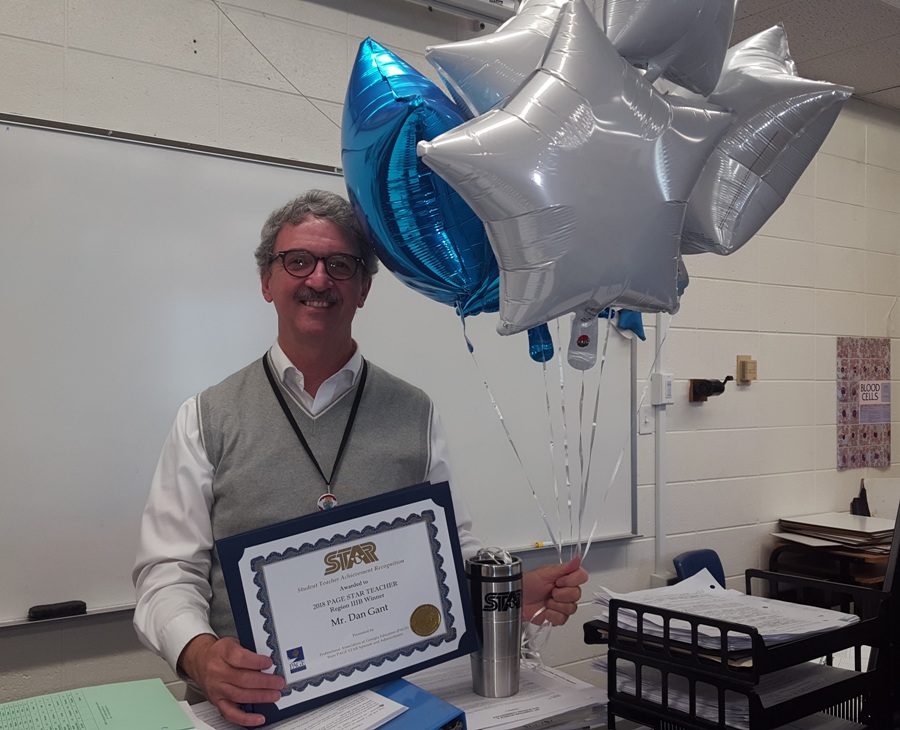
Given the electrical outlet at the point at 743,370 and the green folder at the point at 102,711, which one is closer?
the green folder at the point at 102,711

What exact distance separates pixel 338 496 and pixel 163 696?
53cm

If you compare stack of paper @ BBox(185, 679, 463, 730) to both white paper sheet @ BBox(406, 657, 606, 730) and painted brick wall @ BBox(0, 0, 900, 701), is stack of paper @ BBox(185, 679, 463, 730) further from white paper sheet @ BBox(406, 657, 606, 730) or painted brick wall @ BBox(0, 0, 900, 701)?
painted brick wall @ BBox(0, 0, 900, 701)

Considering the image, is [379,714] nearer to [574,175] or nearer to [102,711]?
[102,711]

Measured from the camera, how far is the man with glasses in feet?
4.25

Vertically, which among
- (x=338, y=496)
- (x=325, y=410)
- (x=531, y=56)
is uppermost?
(x=531, y=56)

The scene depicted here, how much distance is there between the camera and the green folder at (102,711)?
32.6 inches

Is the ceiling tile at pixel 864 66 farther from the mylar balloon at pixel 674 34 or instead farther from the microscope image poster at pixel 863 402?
the mylar balloon at pixel 674 34

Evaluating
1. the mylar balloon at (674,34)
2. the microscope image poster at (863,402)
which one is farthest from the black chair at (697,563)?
the mylar balloon at (674,34)

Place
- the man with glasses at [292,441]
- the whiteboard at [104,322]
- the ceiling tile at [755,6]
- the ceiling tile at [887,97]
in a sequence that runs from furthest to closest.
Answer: the ceiling tile at [887,97] < the ceiling tile at [755,6] < the whiteboard at [104,322] < the man with glasses at [292,441]

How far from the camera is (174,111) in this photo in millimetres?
2037

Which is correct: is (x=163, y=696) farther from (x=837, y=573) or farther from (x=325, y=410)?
(x=837, y=573)

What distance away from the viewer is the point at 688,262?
305 centimetres

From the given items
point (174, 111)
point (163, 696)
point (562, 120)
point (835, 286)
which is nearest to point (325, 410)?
point (163, 696)

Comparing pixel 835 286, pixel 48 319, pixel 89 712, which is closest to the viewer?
pixel 89 712
